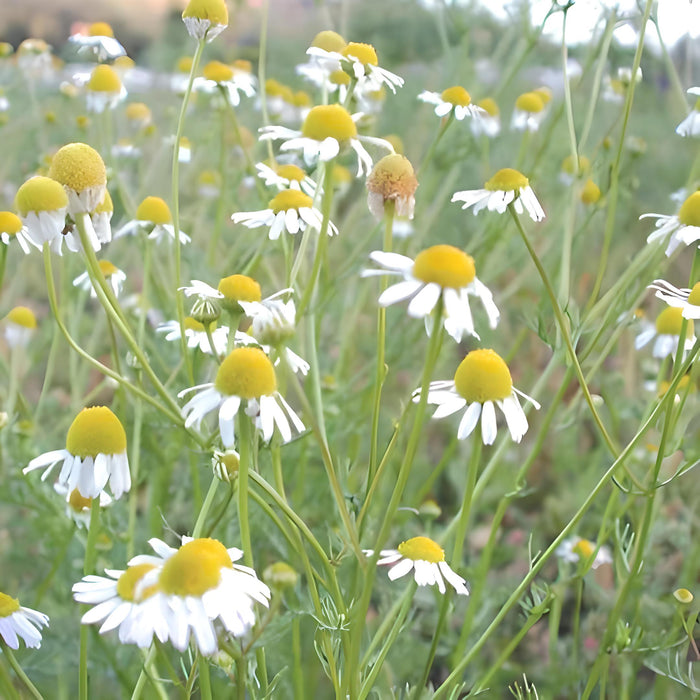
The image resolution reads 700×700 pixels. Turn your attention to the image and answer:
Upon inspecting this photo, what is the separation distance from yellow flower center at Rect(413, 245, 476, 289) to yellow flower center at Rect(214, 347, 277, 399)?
0.13m

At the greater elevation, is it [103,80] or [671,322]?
[103,80]

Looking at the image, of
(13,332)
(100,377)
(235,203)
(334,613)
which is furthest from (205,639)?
(100,377)

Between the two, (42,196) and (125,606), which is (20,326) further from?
(125,606)

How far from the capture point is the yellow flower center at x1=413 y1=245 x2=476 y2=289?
1.89ft

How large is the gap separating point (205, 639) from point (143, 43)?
17.0ft

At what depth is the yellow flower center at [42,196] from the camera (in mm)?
655

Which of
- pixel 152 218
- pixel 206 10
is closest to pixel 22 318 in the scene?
pixel 152 218

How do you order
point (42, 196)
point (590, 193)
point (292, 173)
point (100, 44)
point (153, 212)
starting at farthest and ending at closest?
point (590, 193) → point (100, 44) → point (153, 212) → point (292, 173) → point (42, 196)

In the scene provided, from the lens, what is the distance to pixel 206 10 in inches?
33.6

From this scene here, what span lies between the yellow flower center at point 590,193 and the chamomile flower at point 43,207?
88cm

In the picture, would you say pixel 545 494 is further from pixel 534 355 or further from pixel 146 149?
pixel 146 149

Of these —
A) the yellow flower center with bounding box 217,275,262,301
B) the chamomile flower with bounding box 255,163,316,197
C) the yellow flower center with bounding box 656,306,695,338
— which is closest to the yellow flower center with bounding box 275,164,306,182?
the chamomile flower with bounding box 255,163,316,197

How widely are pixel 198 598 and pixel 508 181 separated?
54cm

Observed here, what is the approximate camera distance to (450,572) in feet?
2.44
